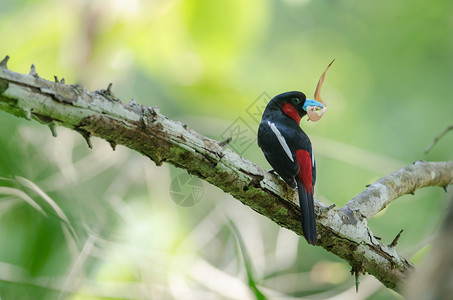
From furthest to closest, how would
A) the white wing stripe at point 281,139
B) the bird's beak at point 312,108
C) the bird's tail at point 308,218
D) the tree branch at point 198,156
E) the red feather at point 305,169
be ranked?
1. the bird's beak at point 312,108
2. the white wing stripe at point 281,139
3. the red feather at point 305,169
4. the bird's tail at point 308,218
5. the tree branch at point 198,156

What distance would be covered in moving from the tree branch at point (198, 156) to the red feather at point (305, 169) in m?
0.10

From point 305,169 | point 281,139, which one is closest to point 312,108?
point 281,139

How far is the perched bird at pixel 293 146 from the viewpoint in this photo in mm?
2012

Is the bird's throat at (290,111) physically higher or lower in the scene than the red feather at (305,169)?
higher

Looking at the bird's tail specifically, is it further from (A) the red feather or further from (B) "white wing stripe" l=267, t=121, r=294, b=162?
(B) "white wing stripe" l=267, t=121, r=294, b=162

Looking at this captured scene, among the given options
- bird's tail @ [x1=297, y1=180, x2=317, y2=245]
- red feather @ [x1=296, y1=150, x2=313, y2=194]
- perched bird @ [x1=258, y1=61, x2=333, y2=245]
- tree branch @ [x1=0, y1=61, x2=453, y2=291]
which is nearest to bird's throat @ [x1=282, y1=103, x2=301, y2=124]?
perched bird @ [x1=258, y1=61, x2=333, y2=245]

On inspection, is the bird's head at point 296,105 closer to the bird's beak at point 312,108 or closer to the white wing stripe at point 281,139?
the bird's beak at point 312,108

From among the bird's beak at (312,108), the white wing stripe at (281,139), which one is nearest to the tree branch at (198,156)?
the white wing stripe at (281,139)

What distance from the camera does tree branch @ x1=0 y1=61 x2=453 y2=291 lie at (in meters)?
1.43

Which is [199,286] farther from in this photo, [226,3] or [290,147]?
Result: [226,3]

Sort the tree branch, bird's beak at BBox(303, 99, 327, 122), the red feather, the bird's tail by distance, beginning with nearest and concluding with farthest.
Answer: the tree branch < the bird's tail < the red feather < bird's beak at BBox(303, 99, 327, 122)

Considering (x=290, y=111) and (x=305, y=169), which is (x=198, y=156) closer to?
(x=305, y=169)

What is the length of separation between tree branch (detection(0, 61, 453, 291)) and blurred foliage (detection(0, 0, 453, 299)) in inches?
12.2

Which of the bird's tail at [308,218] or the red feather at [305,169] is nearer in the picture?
the bird's tail at [308,218]
